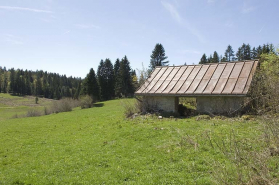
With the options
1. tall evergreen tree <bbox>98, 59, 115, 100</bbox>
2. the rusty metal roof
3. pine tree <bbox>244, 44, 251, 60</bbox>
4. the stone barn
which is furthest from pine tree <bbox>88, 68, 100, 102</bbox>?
pine tree <bbox>244, 44, 251, 60</bbox>

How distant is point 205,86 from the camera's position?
14766 millimetres

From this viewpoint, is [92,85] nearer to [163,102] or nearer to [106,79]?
[106,79]

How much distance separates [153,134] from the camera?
10359mm

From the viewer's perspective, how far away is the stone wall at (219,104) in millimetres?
13383

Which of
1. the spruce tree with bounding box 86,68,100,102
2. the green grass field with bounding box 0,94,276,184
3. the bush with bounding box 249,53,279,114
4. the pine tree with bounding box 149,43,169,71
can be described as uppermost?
the pine tree with bounding box 149,43,169,71

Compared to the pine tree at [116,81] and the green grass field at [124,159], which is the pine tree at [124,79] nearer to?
the pine tree at [116,81]

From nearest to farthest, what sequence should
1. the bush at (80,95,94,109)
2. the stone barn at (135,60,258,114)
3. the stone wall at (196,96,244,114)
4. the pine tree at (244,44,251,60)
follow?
the stone wall at (196,96,244,114)
the stone barn at (135,60,258,114)
the bush at (80,95,94,109)
the pine tree at (244,44,251,60)

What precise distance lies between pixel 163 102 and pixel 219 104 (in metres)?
4.40

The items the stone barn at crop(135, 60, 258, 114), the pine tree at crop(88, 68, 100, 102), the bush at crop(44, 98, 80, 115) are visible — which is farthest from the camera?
the pine tree at crop(88, 68, 100, 102)

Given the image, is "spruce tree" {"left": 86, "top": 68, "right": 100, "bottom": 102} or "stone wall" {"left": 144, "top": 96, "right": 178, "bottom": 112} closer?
"stone wall" {"left": 144, "top": 96, "right": 178, "bottom": 112}

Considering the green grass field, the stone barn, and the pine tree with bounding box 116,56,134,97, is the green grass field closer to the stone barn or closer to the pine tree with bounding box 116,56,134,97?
the stone barn

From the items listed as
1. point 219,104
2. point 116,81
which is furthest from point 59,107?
point 219,104

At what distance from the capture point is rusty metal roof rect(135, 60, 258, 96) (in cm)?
1371

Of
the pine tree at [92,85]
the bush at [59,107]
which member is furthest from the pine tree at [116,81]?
the bush at [59,107]
